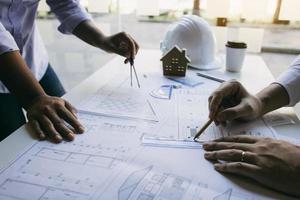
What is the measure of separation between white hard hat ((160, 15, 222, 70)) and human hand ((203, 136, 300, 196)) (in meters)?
0.63

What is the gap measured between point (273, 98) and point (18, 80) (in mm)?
689

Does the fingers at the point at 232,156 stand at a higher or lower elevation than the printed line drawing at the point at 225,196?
higher

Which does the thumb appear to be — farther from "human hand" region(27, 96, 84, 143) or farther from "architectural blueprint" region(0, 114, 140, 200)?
"human hand" region(27, 96, 84, 143)

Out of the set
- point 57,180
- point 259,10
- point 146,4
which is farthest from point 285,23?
point 57,180

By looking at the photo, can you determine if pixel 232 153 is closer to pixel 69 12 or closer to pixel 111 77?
pixel 111 77

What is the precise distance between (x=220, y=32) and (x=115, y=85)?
108 centimetres

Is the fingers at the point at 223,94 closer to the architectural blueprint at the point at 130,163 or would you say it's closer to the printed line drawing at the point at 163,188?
the architectural blueprint at the point at 130,163

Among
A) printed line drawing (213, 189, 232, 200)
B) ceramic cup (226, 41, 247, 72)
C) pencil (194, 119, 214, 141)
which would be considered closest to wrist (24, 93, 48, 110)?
pencil (194, 119, 214, 141)

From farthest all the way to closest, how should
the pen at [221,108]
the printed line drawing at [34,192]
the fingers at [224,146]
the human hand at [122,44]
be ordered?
the human hand at [122,44] < the pen at [221,108] < the fingers at [224,146] < the printed line drawing at [34,192]

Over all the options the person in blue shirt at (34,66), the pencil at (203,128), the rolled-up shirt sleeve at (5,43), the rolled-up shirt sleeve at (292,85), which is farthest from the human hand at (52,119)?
the rolled-up shirt sleeve at (292,85)

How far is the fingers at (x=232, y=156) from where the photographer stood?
62 centimetres

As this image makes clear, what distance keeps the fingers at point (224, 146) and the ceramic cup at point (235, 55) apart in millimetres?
629

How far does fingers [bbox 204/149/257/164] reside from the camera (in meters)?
0.62

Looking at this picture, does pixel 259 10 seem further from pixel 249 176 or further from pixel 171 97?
pixel 249 176
